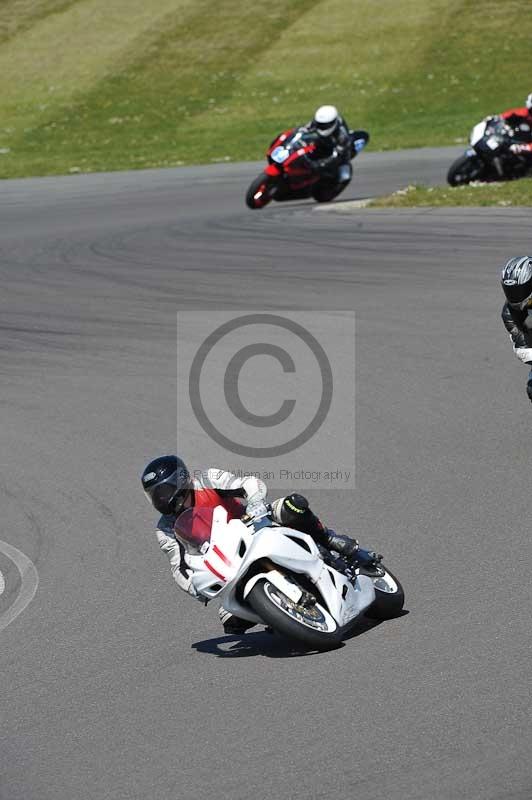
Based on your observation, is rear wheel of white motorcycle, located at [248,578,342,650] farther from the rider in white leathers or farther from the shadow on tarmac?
the rider in white leathers

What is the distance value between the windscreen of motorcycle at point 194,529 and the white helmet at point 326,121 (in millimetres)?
16457

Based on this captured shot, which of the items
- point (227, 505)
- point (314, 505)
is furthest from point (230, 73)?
point (227, 505)

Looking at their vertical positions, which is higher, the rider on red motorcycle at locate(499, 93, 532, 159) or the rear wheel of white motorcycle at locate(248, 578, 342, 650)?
the rear wheel of white motorcycle at locate(248, 578, 342, 650)

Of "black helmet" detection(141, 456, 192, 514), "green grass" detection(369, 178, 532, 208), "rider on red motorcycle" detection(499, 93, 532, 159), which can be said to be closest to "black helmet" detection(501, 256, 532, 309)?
"black helmet" detection(141, 456, 192, 514)

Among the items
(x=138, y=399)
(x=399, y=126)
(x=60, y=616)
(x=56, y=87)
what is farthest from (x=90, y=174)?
(x=60, y=616)

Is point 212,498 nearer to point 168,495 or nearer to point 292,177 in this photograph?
point 168,495

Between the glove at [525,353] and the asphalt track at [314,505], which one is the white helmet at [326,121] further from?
the glove at [525,353]

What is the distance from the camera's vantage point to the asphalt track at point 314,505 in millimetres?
6281

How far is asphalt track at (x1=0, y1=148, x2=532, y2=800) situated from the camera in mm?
6281

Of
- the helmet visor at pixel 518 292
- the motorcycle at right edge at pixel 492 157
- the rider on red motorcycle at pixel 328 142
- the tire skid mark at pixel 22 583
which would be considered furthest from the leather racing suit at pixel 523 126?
the tire skid mark at pixel 22 583

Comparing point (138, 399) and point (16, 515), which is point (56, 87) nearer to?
point (138, 399)

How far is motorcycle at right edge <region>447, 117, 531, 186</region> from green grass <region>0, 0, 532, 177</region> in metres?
9.59
